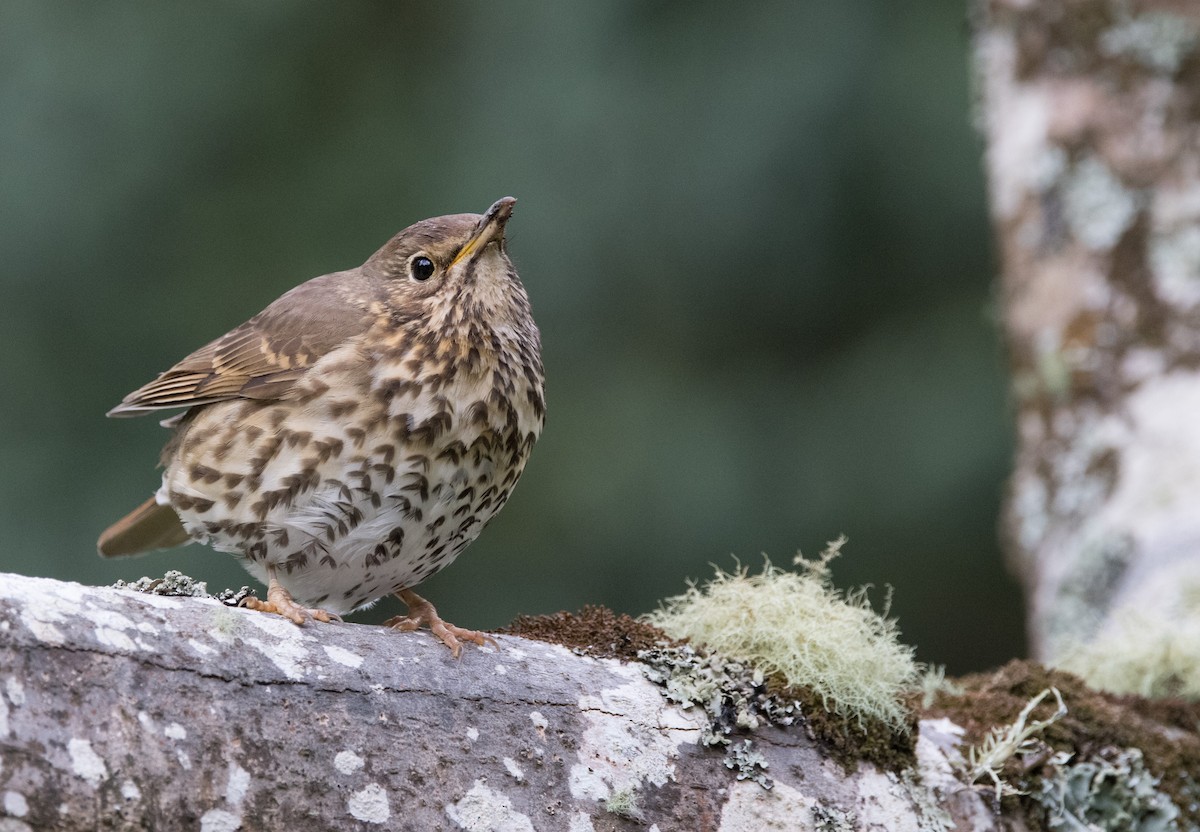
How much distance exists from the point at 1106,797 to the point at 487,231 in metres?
1.70

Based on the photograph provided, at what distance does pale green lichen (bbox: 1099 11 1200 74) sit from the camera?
394 centimetres

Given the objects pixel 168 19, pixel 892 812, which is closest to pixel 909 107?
pixel 168 19

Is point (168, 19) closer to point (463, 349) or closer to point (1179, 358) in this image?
point (463, 349)

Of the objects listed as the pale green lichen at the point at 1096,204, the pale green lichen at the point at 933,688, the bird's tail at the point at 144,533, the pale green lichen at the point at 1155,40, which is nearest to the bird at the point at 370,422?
the bird's tail at the point at 144,533

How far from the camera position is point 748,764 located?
2141 millimetres

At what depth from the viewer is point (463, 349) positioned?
2852mm

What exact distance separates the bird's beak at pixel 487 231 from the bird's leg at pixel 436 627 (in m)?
0.76

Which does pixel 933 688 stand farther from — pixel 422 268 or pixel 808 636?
pixel 422 268

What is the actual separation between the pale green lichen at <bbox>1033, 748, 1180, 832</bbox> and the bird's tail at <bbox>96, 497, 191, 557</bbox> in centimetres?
206

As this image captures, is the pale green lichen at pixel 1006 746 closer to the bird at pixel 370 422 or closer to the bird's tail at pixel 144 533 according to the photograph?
the bird at pixel 370 422

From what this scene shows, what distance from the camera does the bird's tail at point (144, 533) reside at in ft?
10.8

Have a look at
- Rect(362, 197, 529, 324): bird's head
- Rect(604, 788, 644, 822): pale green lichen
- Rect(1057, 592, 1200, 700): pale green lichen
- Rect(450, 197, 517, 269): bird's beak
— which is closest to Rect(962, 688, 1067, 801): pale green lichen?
Rect(1057, 592, 1200, 700): pale green lichen

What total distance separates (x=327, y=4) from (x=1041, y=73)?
10.6 feet

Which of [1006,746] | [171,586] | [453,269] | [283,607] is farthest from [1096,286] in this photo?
[171,586]
